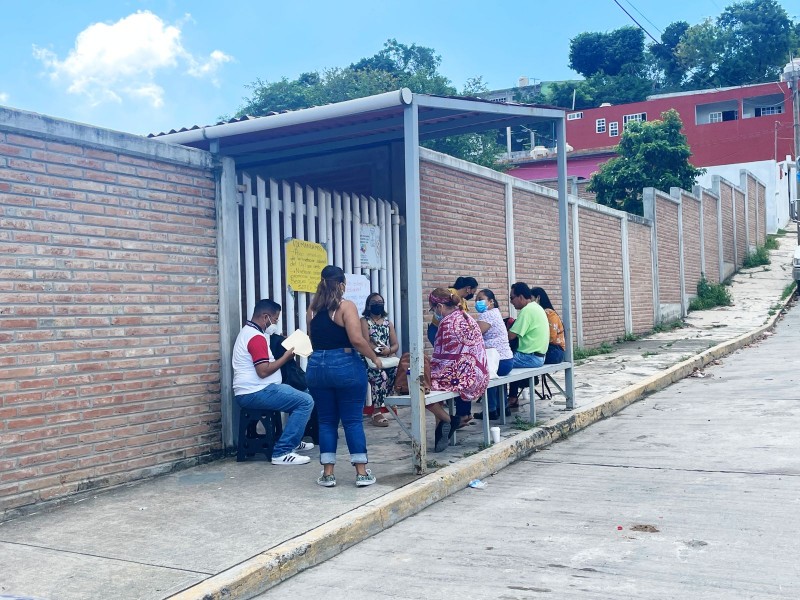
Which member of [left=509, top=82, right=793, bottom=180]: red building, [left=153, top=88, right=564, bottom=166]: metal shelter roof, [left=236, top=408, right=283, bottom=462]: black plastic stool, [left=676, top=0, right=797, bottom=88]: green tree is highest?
[left=676, top=0, right=797, bottom=88]: green tree

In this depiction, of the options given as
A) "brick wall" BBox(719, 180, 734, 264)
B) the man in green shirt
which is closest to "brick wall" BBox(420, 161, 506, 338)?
the man in green shirt

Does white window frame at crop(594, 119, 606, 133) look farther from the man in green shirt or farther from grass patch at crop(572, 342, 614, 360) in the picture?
the man in green shirt

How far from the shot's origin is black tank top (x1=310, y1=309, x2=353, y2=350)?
589 cm

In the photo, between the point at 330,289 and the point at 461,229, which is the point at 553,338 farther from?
the point at 330,289

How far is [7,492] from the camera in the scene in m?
5.31

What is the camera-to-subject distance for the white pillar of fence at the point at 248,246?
288 inches

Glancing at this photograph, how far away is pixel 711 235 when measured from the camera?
24.8 m

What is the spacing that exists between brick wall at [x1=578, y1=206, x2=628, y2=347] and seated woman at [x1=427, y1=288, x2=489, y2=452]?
26.7 feet

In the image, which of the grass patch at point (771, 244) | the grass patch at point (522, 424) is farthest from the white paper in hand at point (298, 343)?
the grass patch at point (771, 244)

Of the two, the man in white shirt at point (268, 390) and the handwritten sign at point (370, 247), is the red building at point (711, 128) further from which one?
the man in white shirt at point (268, 390)

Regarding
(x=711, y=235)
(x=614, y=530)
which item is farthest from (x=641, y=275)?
(x=614, y=530)

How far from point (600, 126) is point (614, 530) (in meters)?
44.7

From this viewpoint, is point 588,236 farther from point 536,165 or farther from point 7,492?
point 536,165

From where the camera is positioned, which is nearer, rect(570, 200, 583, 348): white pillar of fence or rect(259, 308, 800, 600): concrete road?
rect(259, 308, 800, 600): concrete road
